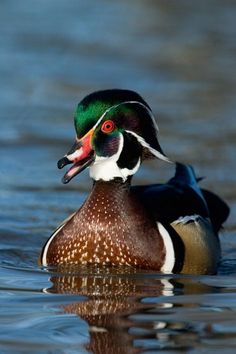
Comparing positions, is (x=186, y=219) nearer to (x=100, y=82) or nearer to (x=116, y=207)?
(x=116, y=207)

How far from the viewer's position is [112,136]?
306 inches

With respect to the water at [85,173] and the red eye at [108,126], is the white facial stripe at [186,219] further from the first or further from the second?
the red eye at [108,126]

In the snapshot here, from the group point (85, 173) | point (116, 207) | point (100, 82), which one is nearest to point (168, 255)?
point (116, 207)

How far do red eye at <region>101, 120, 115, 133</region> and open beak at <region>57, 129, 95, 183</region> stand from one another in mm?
83

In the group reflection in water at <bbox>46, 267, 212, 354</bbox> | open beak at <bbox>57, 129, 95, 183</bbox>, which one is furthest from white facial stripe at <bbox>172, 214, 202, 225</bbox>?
open beak at <bbox>57, 129, 95, 183</bbox>

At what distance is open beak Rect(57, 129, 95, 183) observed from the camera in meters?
7.62

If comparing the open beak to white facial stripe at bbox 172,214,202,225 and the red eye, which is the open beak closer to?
the red eye

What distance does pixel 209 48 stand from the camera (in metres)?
15.7

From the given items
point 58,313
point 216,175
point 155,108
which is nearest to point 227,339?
point 58,313

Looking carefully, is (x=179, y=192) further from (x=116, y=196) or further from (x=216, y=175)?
(x=216, y=175)

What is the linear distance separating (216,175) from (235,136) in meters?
1.11

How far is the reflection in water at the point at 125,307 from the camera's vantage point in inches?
243

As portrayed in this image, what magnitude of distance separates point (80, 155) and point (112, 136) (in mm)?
245

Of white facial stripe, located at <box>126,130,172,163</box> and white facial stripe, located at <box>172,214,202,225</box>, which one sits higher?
white facial stripe, located at <box>126,130,172,163</box>
